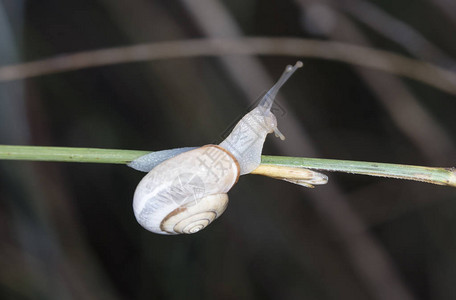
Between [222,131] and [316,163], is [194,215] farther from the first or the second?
[222,131]

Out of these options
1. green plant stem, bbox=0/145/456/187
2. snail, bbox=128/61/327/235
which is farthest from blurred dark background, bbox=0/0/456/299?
green plant stem, bbox=0/145/456/187

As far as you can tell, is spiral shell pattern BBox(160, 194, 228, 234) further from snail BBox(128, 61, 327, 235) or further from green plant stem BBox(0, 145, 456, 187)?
green plant stem BBox(0, 145, 456, 187)

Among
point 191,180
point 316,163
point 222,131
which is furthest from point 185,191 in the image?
point 222,131

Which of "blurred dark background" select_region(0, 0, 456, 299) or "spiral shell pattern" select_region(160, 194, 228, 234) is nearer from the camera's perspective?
"spiral shell pattern" select_region(160, 194, 228, 234)

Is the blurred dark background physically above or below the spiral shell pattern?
above

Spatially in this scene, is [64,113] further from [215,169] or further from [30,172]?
[215,169]

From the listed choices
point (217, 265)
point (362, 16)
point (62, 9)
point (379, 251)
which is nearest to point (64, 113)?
point (62, 9)

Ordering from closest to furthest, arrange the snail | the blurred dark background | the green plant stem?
1. the green plant stem
2. the snail
3. the blurred dark background
